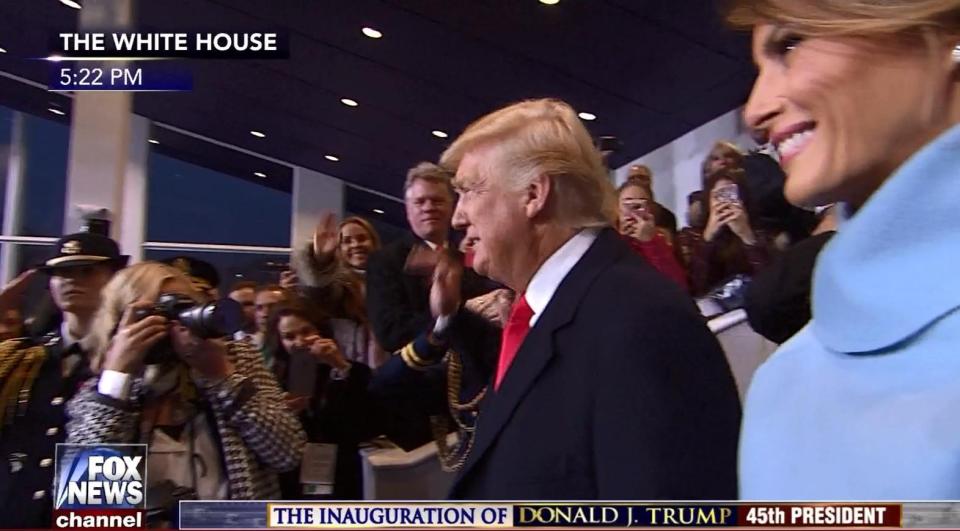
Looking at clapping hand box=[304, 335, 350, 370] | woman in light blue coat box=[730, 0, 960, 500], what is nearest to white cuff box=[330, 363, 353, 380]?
clapping hand box=[304, 335, 350, 370]

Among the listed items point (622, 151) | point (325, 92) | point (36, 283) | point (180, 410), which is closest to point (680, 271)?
point (622, 151)

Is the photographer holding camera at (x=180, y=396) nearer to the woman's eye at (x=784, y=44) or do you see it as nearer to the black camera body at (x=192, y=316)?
the black camera body at (x=192, y=316)

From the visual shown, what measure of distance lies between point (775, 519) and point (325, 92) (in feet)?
2.26

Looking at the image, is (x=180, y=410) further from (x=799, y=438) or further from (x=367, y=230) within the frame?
(x=799, y=438)

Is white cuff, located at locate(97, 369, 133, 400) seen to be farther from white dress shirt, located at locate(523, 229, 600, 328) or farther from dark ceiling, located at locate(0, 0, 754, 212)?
white dress shirt, located at locate(523, 229, 600, 328)

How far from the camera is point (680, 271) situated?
1109 mm

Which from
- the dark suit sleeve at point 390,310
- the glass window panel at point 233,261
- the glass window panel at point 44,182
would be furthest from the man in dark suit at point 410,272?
the glass window panel at point 44,182

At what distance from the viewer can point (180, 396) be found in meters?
1.15

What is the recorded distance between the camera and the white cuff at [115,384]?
44.6 inches

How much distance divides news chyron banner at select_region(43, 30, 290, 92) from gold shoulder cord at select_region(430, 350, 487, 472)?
45 centimetres

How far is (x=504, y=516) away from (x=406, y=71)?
54cm

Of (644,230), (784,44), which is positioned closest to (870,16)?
(784,44)

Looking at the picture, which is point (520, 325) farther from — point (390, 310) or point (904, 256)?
point (904, 256)

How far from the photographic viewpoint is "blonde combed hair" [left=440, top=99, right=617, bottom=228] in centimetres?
104
